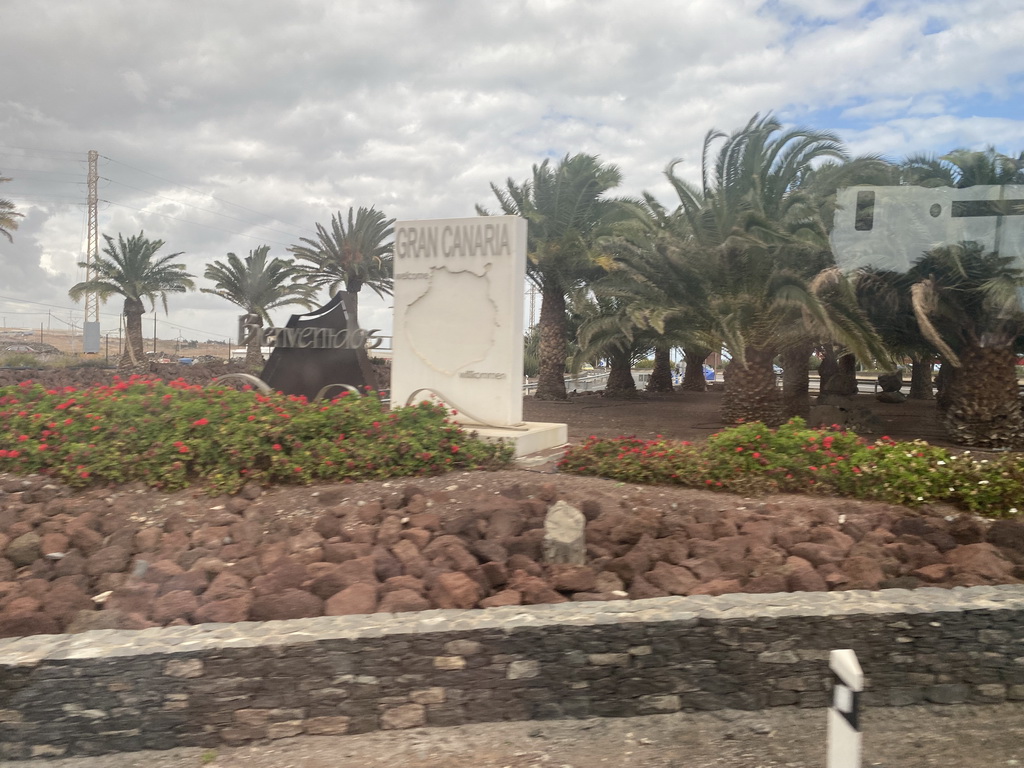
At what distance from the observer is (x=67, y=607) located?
155 inches

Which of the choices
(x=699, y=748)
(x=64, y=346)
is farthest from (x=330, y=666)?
(x=64, y=346)

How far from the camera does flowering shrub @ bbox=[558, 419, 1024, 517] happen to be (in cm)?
581

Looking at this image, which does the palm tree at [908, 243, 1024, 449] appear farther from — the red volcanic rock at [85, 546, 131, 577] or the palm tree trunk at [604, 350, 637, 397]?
the red volcanic rock at [85, 546, 131, 577]

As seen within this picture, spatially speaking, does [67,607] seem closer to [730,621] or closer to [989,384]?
[730,621]

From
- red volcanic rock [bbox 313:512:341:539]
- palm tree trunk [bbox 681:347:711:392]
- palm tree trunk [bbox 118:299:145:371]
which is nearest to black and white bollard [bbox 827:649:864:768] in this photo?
red volcanic rock [bbox 313:512:341:539]

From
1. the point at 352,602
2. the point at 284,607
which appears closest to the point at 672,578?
the point at 352,602

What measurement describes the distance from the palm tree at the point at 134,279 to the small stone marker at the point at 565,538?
23346 millimetres

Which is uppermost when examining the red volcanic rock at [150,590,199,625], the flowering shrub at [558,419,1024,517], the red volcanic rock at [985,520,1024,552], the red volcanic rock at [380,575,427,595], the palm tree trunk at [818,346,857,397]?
the palm tree trunk at [818,346,857,397]

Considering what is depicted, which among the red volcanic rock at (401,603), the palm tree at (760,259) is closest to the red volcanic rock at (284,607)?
the red volcanic rock at (401,603)

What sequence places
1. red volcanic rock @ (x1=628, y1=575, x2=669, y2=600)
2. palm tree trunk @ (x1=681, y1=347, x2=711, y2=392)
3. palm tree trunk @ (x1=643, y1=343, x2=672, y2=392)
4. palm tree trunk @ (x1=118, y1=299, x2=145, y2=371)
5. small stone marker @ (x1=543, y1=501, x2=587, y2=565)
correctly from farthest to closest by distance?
palm tree trunk @ (x1=118, y1=299, x2=145, y2=371) → palm tree trunk @ (x1=681, y1=347, x2=711, y2=392) → palm tree trunk @ (x1=643, y1=343, x2=672, y2=392) → small stone marker @ (x1=543, y1=501, x2=587, y2=565) → red volcanic rock @ (x1=628, y1=575, x2=669, y2=600)

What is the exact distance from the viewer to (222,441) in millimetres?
6254

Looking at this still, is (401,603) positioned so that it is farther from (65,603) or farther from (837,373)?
(837,373)

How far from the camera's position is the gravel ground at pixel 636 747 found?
319 centimetres

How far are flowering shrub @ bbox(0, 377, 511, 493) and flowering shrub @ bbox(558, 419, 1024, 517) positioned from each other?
54.3 inches
